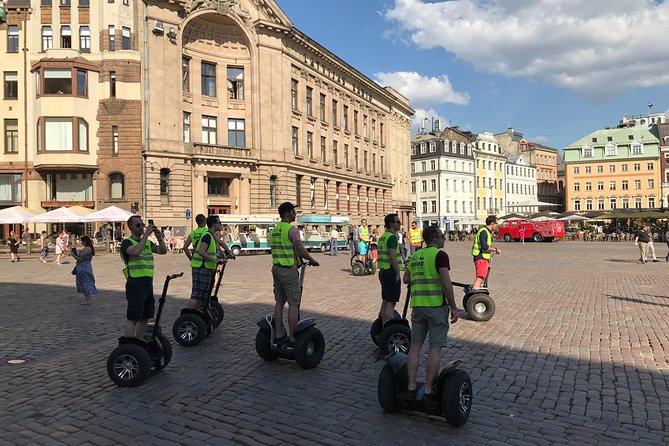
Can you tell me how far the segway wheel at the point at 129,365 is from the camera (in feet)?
19.9

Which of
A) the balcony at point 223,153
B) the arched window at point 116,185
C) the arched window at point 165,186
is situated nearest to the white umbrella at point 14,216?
the arched window at point 116,185

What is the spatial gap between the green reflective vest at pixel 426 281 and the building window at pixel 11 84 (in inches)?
1614

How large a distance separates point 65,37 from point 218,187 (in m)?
14.6

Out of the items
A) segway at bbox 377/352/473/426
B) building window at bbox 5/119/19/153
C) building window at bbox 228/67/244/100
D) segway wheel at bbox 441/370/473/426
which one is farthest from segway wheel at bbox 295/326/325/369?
building window at bbox 5/119/19/153

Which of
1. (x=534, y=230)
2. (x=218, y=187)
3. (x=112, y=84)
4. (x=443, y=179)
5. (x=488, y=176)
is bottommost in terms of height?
(x=534, y=230)

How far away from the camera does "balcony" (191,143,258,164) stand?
38656 millimetres

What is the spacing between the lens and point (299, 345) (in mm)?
6633

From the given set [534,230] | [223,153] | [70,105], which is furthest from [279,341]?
[534,230]

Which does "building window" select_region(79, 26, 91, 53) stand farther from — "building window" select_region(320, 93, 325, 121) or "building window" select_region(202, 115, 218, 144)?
"building window" select_region(320, 93, 325, 121)

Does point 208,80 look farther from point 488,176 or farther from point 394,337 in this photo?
point 488,176

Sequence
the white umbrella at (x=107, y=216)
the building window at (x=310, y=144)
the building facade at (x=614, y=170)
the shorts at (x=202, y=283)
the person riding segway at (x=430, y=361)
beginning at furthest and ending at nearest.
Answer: the building facade at (x=614, y=170), the building window at (x=310, y=144), the white umbrella at (x=107, y=216), the shorts at (x=202, y=283), the person riding segway at (x=430, y=361)

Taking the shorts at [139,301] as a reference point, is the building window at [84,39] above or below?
above

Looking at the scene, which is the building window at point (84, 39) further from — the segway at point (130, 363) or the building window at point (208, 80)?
the segway at point (130, 363)

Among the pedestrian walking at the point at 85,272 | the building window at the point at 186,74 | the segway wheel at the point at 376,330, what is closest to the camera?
the segway wheel at the point at 376,330
